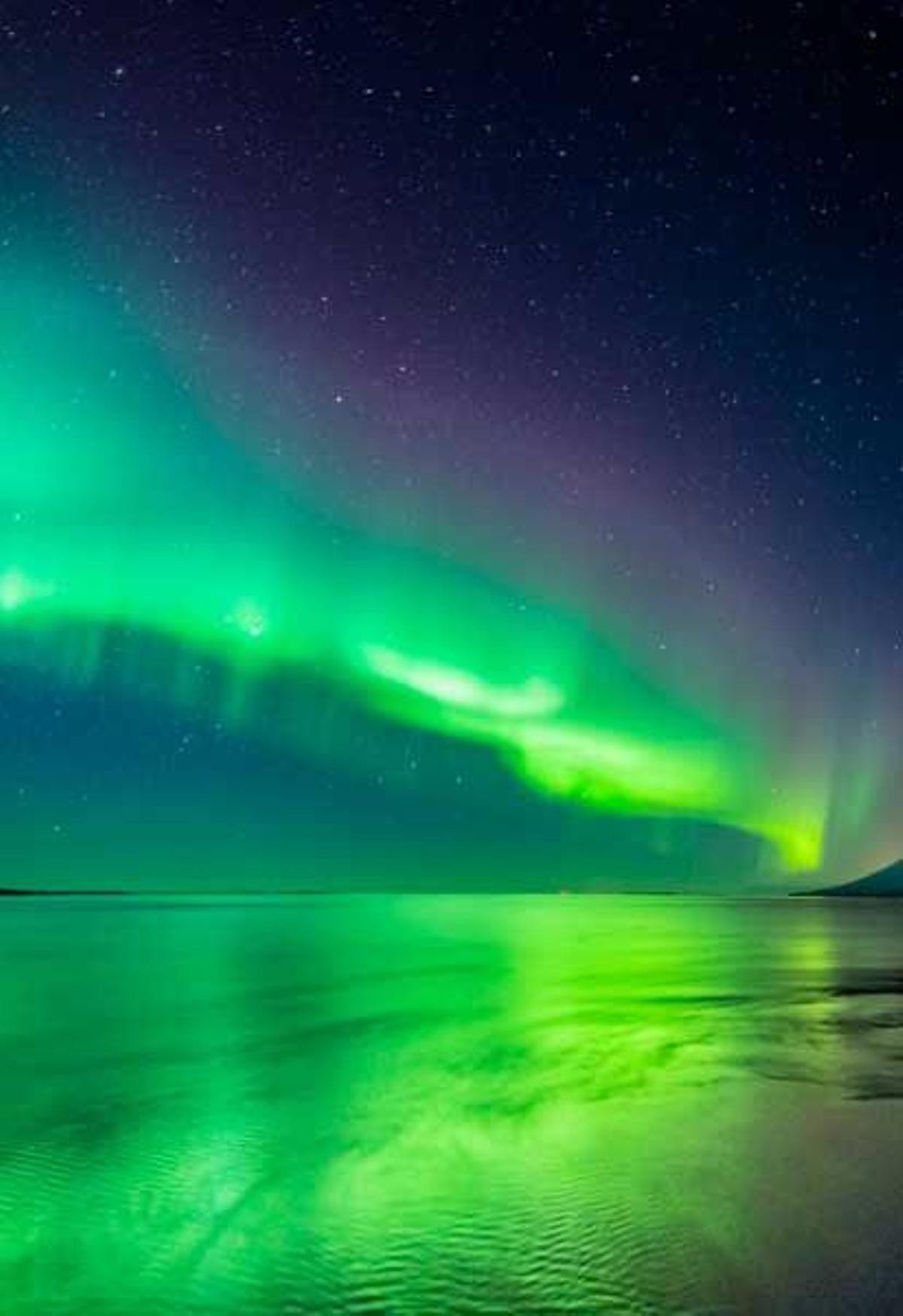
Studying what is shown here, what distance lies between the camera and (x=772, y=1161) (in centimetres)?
959

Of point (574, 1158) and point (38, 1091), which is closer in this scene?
point (574, 1158)

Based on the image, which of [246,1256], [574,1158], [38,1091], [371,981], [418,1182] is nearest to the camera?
[246,1256]

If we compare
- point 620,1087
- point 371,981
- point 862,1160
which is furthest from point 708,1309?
point 371,981

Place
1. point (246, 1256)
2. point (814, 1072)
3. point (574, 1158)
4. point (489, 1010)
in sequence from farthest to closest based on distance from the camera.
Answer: point (489, 1010) < point (814, 1072) < point (574, 1158) < point (246, 1256)

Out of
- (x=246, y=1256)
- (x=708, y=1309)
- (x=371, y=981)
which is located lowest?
(x=371, y=981)

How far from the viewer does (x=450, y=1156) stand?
33.5ft

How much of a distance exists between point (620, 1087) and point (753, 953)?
35665mm

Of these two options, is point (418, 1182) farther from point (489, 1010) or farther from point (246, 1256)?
point (489, 1010)

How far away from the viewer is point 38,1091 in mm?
13742

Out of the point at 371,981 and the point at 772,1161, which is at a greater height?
the point at 772,1161

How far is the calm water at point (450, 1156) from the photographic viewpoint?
6.52 meters

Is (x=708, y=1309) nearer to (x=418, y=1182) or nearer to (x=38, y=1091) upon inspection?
(x=418, y=1182)

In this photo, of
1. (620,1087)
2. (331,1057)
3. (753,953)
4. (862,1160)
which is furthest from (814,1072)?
(753,953)

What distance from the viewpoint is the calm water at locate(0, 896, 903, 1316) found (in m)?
6.52
